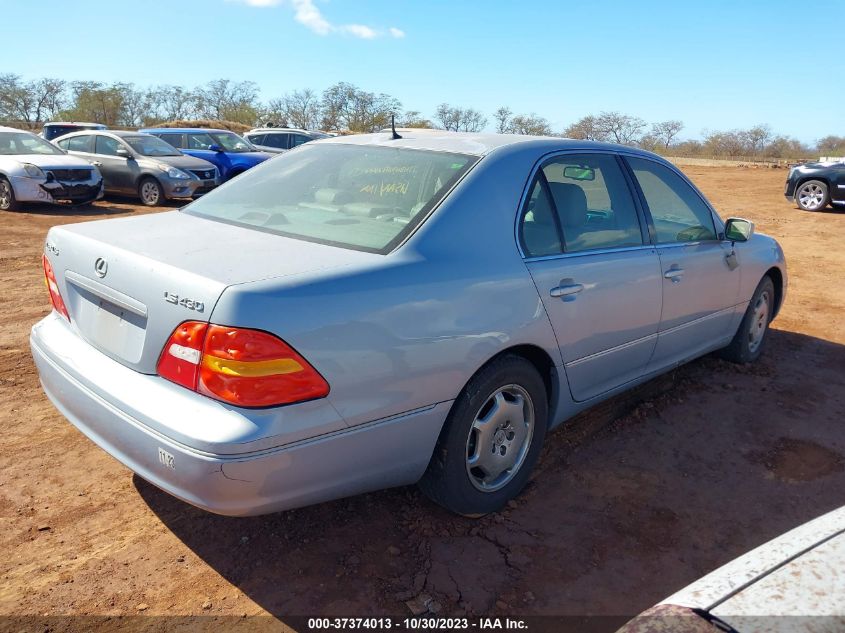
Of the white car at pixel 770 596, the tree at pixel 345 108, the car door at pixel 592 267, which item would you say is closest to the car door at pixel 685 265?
the car door at pixel 592 267

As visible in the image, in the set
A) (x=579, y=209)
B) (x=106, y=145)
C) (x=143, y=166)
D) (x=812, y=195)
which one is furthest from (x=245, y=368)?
(x=812, y=195)

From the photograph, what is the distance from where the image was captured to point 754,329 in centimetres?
527

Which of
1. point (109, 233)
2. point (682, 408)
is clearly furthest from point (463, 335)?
point (682, 408)

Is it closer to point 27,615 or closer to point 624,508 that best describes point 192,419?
point 27,615

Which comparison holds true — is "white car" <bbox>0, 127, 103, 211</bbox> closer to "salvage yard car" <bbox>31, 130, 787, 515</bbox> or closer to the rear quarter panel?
"salvage yard car" <bbox>31, 130, 787, 515</bbox>

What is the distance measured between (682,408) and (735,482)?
921 millimetres

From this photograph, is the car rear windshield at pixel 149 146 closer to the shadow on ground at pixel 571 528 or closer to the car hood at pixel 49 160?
the car hood at pixel 49 160

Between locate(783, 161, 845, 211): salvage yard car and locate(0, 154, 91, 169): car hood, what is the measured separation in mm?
15293

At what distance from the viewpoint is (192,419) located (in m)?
2.25

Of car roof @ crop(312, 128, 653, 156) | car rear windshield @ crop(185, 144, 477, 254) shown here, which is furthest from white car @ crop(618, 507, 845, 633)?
car roof @ crop(312, 128, 653, 156)

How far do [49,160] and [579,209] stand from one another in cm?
1219

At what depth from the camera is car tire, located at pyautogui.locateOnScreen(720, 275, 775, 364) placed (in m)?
5.11

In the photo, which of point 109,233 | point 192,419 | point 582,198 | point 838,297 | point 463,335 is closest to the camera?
point 192,419

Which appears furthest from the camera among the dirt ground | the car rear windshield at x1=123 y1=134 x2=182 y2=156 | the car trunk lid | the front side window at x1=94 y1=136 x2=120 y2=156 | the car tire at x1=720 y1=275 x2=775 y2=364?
the front side window at x1=94 y1=136 x2=120 y2=156
